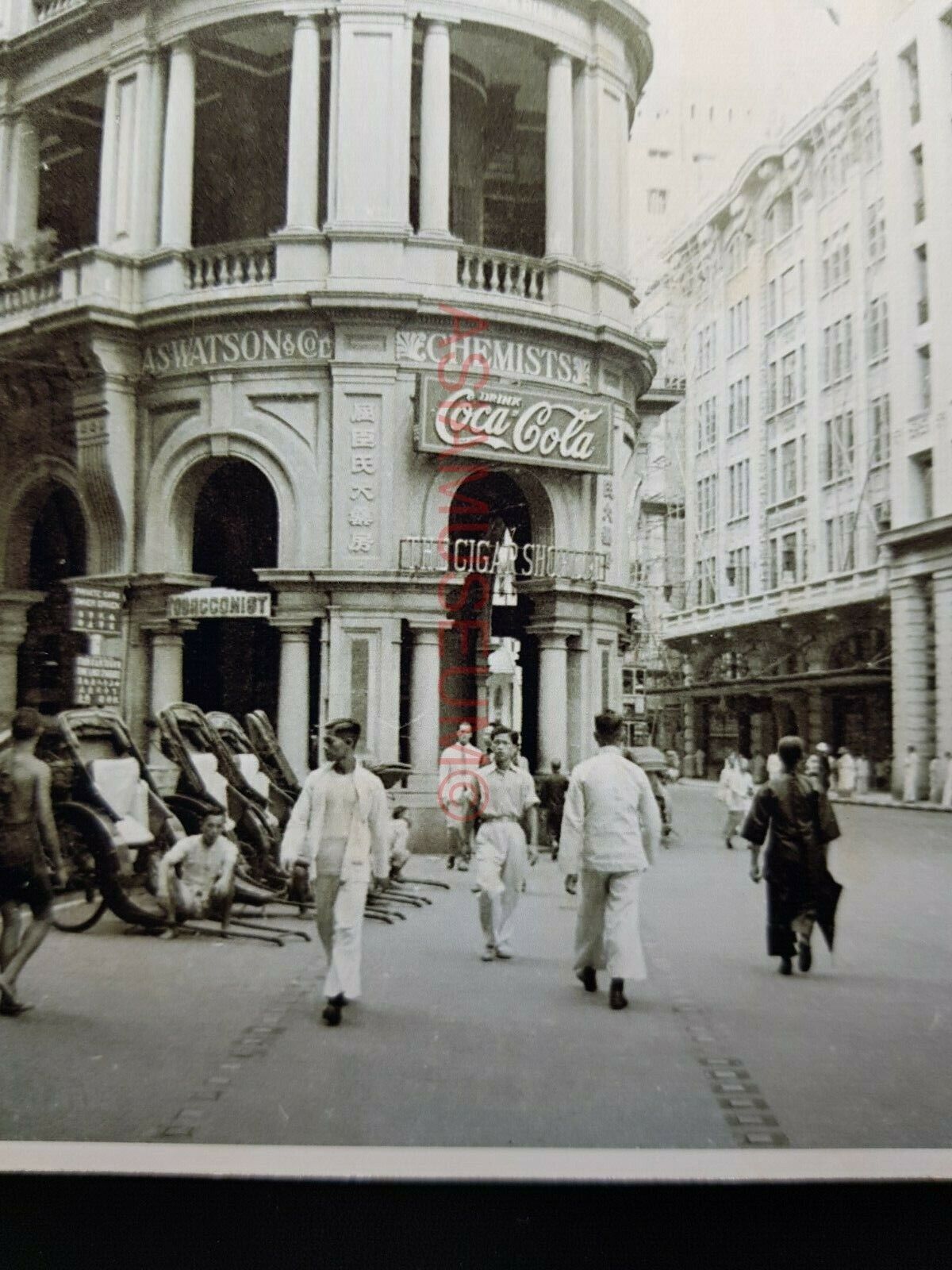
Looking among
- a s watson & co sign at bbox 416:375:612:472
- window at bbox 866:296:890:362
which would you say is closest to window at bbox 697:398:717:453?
a s watson & co sign at bbox 416:375:612:472

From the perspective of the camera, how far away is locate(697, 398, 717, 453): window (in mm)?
4938

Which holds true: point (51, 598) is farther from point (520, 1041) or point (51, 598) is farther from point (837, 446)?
point (837, 446)

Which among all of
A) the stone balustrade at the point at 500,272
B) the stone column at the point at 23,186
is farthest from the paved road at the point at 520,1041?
the stone column at the point at 23,186

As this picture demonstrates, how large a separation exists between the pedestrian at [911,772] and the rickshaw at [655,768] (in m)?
1.16

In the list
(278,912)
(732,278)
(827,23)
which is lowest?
(278,912)

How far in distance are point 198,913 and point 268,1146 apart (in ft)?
4.32

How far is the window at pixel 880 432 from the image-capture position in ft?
14.5

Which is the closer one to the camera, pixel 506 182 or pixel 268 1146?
pixel 268 1146

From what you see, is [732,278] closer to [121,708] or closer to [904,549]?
[904,549]

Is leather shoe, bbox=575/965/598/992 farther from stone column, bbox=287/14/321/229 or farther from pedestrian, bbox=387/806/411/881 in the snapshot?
stone column, bbox=287/14/321/229

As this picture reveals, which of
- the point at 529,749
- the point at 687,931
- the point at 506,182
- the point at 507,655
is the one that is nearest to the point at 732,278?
the point at 506,182

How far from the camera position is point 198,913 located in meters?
4.86

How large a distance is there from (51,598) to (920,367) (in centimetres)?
349

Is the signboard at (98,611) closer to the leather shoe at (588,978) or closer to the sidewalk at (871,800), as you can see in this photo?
the leather shoe at (588,978)
